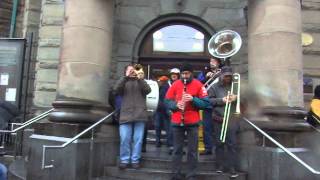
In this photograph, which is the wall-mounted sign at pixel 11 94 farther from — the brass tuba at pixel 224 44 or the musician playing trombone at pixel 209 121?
the musician playing trombone at pixel 209 121

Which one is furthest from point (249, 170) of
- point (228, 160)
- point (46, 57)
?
point (46, 57)

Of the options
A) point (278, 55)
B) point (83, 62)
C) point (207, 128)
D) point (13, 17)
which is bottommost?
point (207, 128)

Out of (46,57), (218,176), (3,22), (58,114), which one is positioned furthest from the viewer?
(3,22)

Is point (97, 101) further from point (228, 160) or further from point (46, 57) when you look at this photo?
point (46, 57)

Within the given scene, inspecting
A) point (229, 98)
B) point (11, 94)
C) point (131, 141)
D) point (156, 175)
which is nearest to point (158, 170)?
point (156, 175)

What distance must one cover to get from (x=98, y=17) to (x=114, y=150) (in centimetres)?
271

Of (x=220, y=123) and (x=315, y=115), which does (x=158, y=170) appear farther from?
(x=315, y=115)

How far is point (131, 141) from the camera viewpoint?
8828 millimetres

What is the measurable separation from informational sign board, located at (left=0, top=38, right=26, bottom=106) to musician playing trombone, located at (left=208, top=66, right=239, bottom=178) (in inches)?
266

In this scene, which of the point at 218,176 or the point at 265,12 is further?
the point at 265,12

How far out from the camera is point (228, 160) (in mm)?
8305

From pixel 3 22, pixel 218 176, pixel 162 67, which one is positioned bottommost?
pixel 218 176

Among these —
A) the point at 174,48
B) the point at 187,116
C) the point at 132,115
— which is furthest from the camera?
the point at 174,48

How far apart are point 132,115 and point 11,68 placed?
617cm
